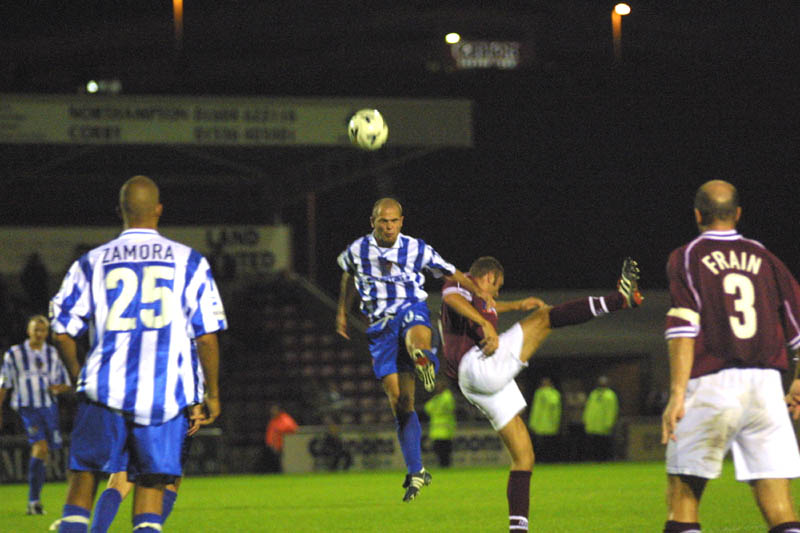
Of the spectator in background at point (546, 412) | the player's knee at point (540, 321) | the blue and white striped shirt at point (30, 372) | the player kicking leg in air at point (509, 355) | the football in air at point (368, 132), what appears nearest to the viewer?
the player kicking leg in air at point (509, 355)

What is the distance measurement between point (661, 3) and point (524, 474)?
107ft

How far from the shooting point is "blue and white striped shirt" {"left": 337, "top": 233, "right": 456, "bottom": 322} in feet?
32.0

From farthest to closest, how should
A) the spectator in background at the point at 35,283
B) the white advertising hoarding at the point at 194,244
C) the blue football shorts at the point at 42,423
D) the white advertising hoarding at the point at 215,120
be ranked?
the white advertising hoarding at the point at 194,244
the spectator in background at the point at 35,283
the white advertising hoarding at the point at 215,120
the blue football shorts at the point at 42,423

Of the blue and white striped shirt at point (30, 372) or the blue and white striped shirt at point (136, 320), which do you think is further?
the blue and white striped shirt at point (30, 372)

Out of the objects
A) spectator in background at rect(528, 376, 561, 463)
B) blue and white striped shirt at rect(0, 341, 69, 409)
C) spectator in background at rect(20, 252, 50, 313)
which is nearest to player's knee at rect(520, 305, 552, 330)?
blue and white striped shirt at rect(0, 341, 69, 409)

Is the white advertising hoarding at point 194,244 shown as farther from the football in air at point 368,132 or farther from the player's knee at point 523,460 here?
the player's knee at point 523,460

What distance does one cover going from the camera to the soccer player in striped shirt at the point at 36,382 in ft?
46.2

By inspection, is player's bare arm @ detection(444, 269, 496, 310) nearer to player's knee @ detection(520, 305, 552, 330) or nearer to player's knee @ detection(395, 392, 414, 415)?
player's knee @ detection(520, 305, 552, 330)

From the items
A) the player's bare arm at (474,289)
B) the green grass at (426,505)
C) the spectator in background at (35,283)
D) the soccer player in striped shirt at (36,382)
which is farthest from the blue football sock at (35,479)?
the spectator in background at (35,283)

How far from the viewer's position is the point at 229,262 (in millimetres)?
30172

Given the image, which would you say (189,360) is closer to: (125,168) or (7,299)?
(7,299)

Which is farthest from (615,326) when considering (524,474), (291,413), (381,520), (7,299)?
(524,474)

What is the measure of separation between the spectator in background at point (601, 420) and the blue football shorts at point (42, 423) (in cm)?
1347

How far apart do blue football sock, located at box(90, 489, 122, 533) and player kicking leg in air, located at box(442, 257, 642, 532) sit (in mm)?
2444
